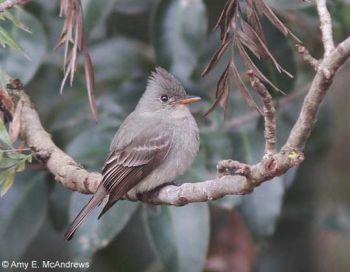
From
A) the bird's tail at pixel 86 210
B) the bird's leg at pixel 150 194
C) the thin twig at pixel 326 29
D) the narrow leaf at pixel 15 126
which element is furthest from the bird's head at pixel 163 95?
the thin twig at pixel 326 29

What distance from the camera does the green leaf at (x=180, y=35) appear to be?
377 cm

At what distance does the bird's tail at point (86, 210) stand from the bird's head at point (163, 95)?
869 mm

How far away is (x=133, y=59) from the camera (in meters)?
4.26

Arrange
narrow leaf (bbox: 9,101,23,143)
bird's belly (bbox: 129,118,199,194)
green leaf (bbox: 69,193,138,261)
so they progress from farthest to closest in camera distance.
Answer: green leaf (bbox: 69,193,138,261) < bird's belly (bbox: 129,118,199,194) < narrow leaf (bbox: 9,101,23,143)

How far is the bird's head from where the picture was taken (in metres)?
3.91

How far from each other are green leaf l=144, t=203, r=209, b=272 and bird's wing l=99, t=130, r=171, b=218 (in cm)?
26

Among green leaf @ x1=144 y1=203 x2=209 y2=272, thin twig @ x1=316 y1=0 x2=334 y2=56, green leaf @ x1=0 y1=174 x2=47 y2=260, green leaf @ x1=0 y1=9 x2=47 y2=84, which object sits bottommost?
green leaf @ x1=0 y1=174 x2=47 y2=260

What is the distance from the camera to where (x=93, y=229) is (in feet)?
11.7

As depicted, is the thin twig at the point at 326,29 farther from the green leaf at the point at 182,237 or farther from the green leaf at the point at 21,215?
the green leaf at the point at 21,215

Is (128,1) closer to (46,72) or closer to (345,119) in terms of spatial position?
(46,72)

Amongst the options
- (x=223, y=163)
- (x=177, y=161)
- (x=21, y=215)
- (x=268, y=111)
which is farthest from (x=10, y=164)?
(x=21, y=215)

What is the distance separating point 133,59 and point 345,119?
4.88 feet

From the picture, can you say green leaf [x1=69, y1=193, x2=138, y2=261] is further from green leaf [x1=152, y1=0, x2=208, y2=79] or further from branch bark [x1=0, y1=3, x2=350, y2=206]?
green leaf [x1=152, y1=0, x2=208, y2=79]

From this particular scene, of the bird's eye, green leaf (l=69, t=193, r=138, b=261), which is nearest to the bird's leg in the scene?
green leaf (l=69, t=193, r=138, b=261)
